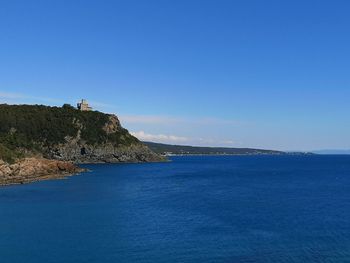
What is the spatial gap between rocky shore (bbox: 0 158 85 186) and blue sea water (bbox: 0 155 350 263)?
64.1ft

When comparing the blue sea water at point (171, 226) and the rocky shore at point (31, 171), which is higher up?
the rocky shore at point (31, 171)

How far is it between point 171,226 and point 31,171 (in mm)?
91077

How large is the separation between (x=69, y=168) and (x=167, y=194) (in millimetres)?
67915

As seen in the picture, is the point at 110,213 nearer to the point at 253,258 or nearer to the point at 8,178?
the point at 253,258

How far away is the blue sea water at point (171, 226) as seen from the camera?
51.9 meters

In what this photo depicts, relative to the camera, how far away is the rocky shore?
131750 mm

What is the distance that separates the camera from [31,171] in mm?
146125

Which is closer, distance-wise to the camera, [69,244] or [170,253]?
[170,253]

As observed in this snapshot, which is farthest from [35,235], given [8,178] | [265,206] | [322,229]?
[8,178]

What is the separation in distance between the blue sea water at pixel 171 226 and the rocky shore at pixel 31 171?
19.5 metres

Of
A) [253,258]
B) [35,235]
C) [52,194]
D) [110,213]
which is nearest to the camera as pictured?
[253,258]

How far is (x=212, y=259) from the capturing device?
4962 cm

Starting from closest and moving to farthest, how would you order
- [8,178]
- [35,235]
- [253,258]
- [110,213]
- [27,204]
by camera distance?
[253,258]
[35,235]
[110,213]
[27,204]
[8,178]

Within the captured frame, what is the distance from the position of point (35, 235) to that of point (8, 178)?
7793 centimetres
